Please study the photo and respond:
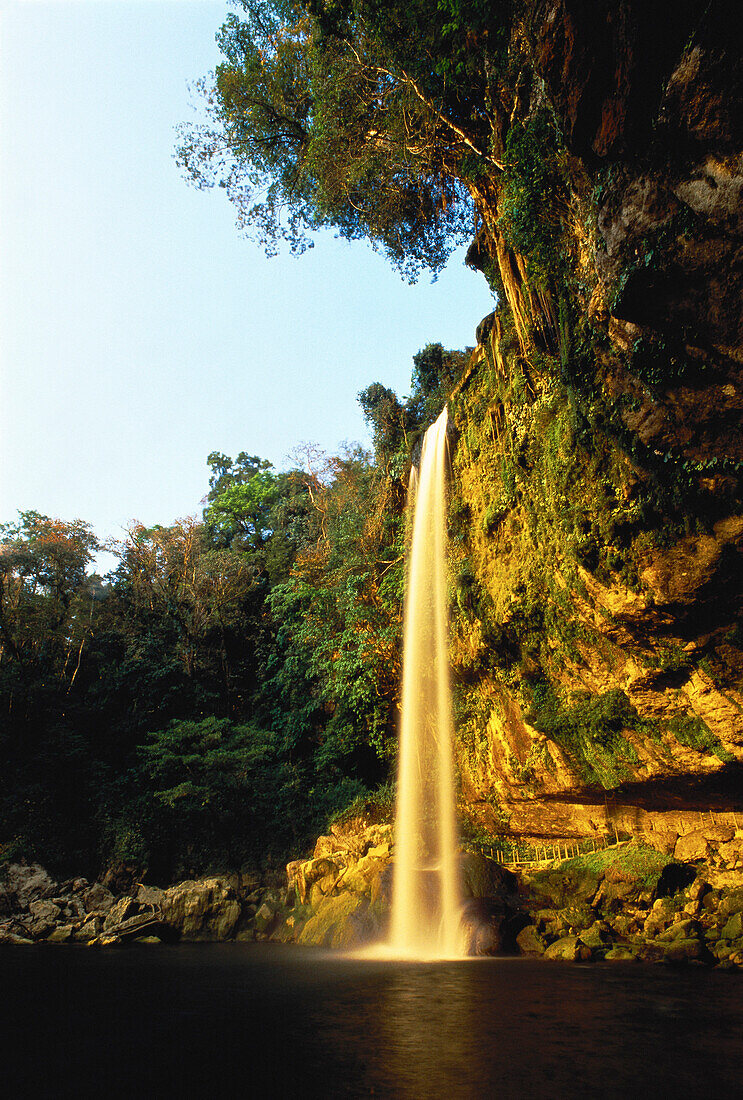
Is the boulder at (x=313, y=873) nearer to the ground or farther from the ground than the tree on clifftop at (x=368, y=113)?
nearer to the ground

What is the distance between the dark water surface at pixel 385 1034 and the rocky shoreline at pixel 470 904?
138 cm

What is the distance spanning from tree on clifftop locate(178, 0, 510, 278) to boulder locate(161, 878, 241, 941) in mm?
17400

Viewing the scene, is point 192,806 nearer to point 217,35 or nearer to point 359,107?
point 359,107

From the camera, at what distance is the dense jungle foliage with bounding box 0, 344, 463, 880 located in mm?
17156

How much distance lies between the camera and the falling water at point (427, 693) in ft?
46.2

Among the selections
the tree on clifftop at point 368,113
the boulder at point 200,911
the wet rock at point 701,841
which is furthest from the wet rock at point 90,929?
the tree on clifftop at point 368,113

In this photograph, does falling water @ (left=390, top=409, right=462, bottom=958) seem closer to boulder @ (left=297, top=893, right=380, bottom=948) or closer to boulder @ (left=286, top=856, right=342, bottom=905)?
boulder @ (left=297, top=893, right=380, bottom=948)

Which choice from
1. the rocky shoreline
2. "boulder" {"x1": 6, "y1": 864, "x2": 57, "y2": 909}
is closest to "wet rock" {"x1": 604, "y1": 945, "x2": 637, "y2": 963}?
the rocky shoreline

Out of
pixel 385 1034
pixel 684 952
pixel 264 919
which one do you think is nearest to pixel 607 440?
pixel 684 952

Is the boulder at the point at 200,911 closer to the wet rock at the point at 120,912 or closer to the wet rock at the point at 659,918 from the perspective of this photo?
the wet rock at the point at 120,912

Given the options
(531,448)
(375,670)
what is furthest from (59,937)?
(531,448)

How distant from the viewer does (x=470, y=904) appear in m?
10.9

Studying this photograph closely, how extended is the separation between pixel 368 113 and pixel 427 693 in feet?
44.9

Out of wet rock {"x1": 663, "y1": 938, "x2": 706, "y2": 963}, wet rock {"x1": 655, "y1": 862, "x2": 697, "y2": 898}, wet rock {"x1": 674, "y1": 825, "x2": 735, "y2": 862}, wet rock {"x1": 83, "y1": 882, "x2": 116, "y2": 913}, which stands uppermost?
wet rock {"x1": 674, "y1": 825, "x2": 735, "y2": 862}
